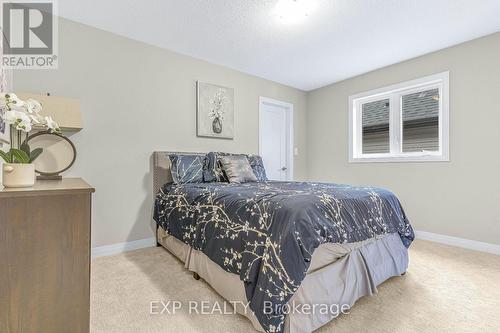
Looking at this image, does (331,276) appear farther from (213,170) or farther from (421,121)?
(421,121)

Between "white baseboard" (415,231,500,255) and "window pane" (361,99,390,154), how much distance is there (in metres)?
1.26

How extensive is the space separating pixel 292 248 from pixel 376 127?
327cm

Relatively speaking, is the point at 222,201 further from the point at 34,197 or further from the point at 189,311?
the point at 34,197

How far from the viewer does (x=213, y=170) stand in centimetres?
286

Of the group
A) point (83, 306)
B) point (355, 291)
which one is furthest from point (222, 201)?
point (355, 291)

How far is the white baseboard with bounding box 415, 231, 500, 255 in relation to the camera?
266 cm

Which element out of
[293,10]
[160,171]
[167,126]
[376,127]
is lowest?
[160,171]

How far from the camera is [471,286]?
1.89 metres

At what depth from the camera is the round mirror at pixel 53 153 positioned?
222 centimetres

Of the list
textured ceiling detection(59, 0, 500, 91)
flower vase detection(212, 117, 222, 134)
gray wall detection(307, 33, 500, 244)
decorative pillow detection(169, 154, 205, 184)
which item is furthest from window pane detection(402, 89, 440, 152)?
decorative pillow detection(169, 154, 205, 184)

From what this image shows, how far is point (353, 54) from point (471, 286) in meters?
2.77

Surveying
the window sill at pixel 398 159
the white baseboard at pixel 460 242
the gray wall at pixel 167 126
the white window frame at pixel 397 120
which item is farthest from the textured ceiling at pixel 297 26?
the white baseboard at pixel 460 242

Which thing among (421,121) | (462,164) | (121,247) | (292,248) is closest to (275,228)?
(292,248)

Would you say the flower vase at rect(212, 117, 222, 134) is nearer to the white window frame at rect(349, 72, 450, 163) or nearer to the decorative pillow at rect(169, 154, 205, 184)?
the decorative pillow at rect(169, 154, 205, 184)
